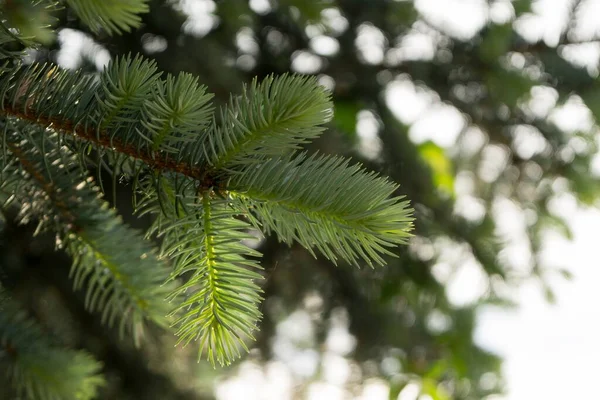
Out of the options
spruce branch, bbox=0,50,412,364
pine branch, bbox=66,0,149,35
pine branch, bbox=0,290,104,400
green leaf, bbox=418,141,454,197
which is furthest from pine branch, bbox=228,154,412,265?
green leaf, bbox=418,141,454,197

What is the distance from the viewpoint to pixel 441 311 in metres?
1.02

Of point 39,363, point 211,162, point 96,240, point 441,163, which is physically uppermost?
point 211,162

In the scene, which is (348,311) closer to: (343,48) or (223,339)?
(343,48)

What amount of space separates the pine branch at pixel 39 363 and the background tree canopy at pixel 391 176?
21cm

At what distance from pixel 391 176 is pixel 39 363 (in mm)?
515

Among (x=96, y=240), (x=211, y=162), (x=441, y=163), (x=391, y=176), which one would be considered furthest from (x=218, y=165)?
(x=441, y=163)

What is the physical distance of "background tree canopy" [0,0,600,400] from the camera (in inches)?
30.8

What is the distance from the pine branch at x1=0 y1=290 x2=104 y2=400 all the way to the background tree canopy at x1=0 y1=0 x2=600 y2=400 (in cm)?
21

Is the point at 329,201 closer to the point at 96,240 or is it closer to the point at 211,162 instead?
the point at 211,162

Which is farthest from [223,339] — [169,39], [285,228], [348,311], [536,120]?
[536,120]

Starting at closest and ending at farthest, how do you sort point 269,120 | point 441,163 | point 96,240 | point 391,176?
1. point 269,120
2. point 96,240
3. point 391,176
4. point 441,163

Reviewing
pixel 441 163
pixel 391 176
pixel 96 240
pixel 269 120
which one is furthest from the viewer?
pixel 441 163

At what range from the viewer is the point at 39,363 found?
49 centimetres

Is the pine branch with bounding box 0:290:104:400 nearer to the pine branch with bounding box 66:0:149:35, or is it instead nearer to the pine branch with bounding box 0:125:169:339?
the pine branch with bounding box 0:125:169:339
